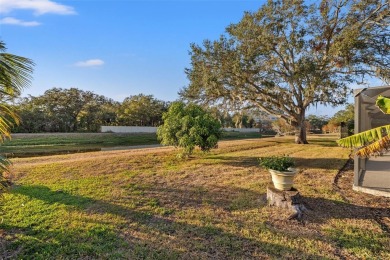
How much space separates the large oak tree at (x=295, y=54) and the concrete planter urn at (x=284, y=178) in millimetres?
10360

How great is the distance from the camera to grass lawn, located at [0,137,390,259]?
147 inches

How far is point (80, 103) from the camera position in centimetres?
3975

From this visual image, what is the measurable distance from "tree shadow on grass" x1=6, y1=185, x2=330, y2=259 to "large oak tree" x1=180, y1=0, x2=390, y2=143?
12.0 m

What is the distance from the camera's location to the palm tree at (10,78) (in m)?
3.36

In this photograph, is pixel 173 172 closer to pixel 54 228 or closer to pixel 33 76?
pixel 54 228

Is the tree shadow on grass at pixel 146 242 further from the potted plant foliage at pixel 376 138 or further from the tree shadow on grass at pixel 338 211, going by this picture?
the potted plant foliage at pixel 376 138

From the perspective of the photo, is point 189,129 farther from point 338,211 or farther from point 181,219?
point 338,211

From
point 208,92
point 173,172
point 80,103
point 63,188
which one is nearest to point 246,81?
point 208,92

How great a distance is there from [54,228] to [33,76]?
2722 millimetres

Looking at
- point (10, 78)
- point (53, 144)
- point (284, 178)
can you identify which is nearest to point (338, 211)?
point (284, 178)

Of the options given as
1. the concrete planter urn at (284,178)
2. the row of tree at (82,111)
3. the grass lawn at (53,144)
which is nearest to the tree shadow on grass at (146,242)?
the concrete planter urn at (284,178)

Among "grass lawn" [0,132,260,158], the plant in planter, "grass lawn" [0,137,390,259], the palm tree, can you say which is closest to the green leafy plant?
the plant in planter

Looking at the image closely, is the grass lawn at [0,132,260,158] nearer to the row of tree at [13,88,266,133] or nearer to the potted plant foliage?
the row of tree at [13,88,266,133]

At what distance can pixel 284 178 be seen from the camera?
16.8 feet
